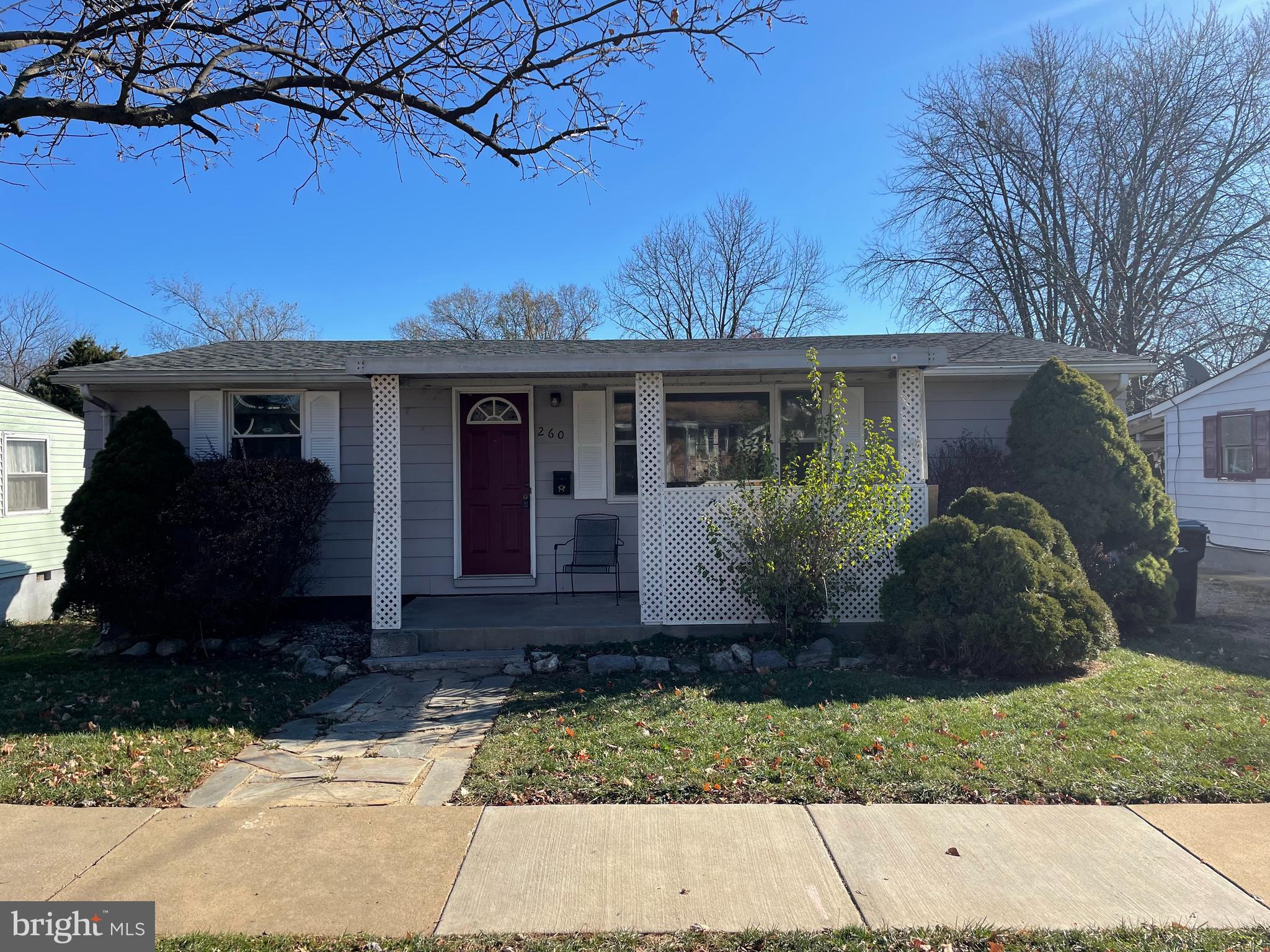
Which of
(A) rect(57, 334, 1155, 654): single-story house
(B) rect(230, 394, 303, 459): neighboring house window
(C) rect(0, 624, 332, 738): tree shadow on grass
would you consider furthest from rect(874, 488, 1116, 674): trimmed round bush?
(B) rect(230, 394, 303, 459): neighboring house window

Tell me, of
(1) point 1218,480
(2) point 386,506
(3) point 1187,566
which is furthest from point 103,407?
(1) point 1218,480

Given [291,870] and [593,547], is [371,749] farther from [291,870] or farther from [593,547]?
[593,547]

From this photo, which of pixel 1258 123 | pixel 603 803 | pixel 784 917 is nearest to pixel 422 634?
pixel 603 803

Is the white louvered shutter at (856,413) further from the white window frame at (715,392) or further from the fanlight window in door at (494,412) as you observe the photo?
the fanlight window in door at (494,412)

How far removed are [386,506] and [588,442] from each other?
258cm

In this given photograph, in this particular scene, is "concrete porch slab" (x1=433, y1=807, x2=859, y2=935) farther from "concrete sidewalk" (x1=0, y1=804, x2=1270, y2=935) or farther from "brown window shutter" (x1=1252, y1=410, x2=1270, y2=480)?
"brown window shutter" (x1=1252, y1=410, x2=1270, y2=480)

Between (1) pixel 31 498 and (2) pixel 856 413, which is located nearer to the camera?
(2) pixel 856 413

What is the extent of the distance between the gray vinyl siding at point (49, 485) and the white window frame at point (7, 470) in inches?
0.6

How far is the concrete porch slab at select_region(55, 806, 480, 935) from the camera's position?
9.98ft

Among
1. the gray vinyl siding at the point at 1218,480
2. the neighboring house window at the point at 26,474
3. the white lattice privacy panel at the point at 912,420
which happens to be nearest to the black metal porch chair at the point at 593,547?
the white lattice privacy panel at the point at 912,420

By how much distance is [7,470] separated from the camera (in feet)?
40.8

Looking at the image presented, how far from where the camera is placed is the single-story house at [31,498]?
1244 cm

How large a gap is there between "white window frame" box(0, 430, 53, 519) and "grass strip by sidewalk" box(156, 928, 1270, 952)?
12.7m

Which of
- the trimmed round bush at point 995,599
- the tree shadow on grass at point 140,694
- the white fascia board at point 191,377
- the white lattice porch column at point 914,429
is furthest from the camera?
the white fascia board at point 191,377
